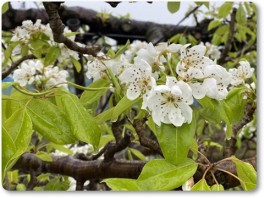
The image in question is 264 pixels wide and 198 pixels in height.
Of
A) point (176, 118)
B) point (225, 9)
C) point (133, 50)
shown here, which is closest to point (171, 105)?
point (176, 118)

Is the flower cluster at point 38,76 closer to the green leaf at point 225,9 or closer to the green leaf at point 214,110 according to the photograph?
the green leaf at point 214,110

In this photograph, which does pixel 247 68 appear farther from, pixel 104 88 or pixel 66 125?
pixel 66 125

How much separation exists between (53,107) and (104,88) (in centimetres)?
13

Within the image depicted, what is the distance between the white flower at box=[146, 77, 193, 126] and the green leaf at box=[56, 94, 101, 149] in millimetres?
104

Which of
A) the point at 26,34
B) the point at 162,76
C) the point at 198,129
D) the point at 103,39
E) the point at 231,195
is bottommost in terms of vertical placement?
the point at 198,129

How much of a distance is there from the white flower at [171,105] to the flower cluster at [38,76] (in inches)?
17.6

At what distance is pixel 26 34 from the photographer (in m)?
1.19

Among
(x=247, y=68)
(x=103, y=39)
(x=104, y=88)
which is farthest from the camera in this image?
(x=103, y=39)

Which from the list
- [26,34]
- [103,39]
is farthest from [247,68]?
[103,39]

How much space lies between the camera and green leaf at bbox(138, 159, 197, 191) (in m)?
0.76

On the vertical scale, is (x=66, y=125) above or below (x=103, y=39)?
above

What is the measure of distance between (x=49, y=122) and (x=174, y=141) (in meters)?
0.19

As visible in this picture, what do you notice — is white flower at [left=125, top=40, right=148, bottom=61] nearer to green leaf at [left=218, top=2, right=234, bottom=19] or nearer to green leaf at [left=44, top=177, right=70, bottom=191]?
green leaf at [left=218, top=2, right=234, bottom=19]

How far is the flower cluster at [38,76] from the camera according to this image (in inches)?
45.2
